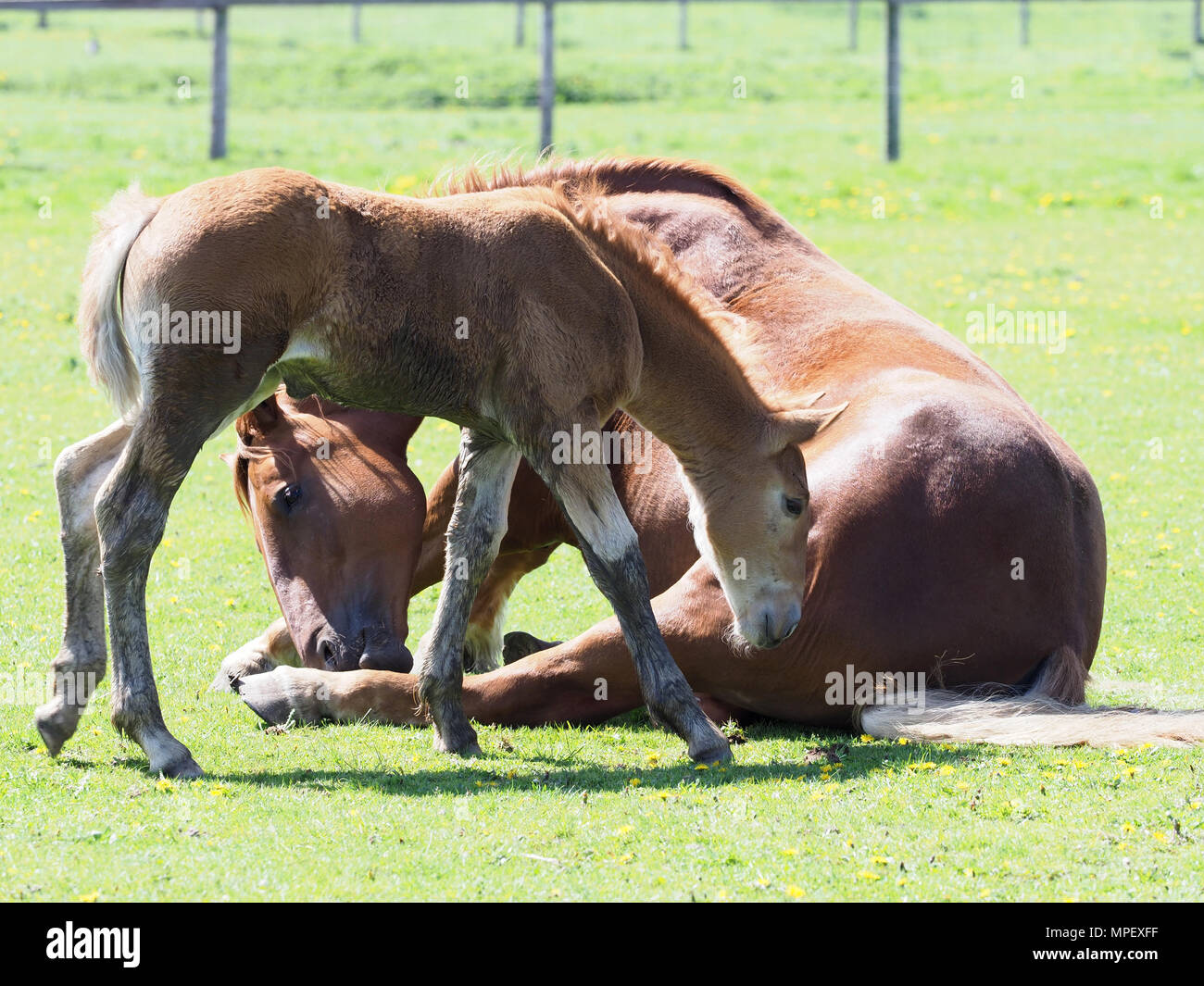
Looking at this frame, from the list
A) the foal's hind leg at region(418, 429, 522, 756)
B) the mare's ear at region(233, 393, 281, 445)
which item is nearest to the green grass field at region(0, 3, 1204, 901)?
the foal's hind leg at region(418, 429, 522, 756)

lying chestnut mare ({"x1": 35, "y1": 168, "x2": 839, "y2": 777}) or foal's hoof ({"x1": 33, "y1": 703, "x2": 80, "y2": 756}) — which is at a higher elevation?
lying chestnut mare ({"x1": 35, "y1": 168, "x2": 839, "y2": 777})

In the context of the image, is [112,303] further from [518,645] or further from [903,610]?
[903,610]

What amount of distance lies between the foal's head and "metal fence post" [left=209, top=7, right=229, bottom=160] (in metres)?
15.4

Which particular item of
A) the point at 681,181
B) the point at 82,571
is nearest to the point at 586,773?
the point at 82,571

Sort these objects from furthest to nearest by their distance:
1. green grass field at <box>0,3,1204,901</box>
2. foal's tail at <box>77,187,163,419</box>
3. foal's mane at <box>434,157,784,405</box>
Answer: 1. foal's mane at <box>434,157,784,405</box>
2. foal's tail at <box>77,187,163,419</box>
3. green grass field at <box>0,3,1204,901</box>

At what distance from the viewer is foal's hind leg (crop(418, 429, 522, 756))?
20.1 feet

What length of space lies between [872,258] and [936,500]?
12257mm

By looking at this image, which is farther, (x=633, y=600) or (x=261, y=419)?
(x=261, y=419)

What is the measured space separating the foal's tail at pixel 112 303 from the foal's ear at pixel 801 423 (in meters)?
2.42

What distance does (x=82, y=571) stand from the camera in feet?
19.4

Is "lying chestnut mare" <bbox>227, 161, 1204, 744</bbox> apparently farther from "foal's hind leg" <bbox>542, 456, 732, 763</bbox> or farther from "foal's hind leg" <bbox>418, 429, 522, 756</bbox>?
"foal's hind leg" <bbox>542, 456, 732, 763</bbox>

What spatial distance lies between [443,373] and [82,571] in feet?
5.38

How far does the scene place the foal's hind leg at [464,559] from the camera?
20.1 ft
